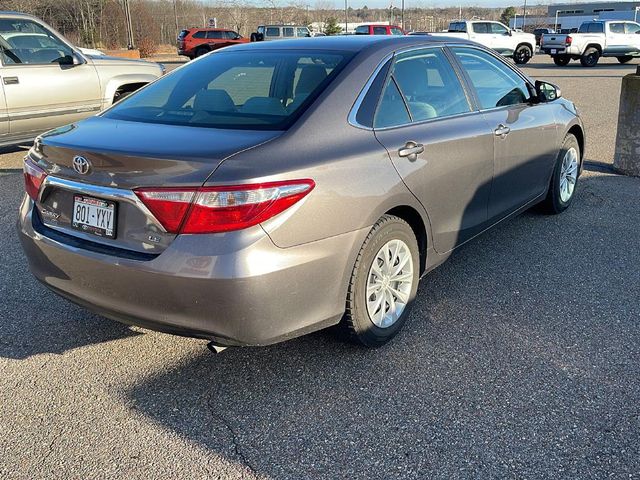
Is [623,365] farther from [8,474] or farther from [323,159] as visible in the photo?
[8,474]

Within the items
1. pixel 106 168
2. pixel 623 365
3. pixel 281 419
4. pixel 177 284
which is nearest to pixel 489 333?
pixel 623 365

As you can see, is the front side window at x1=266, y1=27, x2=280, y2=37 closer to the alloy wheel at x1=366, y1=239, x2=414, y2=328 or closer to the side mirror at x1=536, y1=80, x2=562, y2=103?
the side mirror at x1=536, y1=80, x2=562, y2=103

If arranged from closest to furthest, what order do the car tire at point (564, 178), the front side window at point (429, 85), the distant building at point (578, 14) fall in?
the front side window at point (429, 85), the car tire at point (564, 178), the distant building at point (578, 14)

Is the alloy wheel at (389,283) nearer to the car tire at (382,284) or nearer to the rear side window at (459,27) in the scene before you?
the car tire at (382,284)

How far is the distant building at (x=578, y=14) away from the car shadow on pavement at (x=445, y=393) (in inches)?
2390

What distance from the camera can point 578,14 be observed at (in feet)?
256

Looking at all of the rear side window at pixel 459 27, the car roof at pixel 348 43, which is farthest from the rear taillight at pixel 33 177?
the rear side window at pixel 459 27

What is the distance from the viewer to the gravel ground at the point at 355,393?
2570mm

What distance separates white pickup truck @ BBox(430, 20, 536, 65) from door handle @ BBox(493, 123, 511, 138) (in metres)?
24.6

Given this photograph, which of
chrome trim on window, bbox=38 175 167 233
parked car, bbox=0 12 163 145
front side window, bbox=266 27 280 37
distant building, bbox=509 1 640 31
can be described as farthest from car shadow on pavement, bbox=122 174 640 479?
distant building, bbox=509 1 640 31

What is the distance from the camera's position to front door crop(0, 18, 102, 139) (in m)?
A: 7.50

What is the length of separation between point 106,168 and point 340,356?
154 centimetres

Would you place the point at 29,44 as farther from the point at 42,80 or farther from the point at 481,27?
the point at 481,27

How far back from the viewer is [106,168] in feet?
9.07
